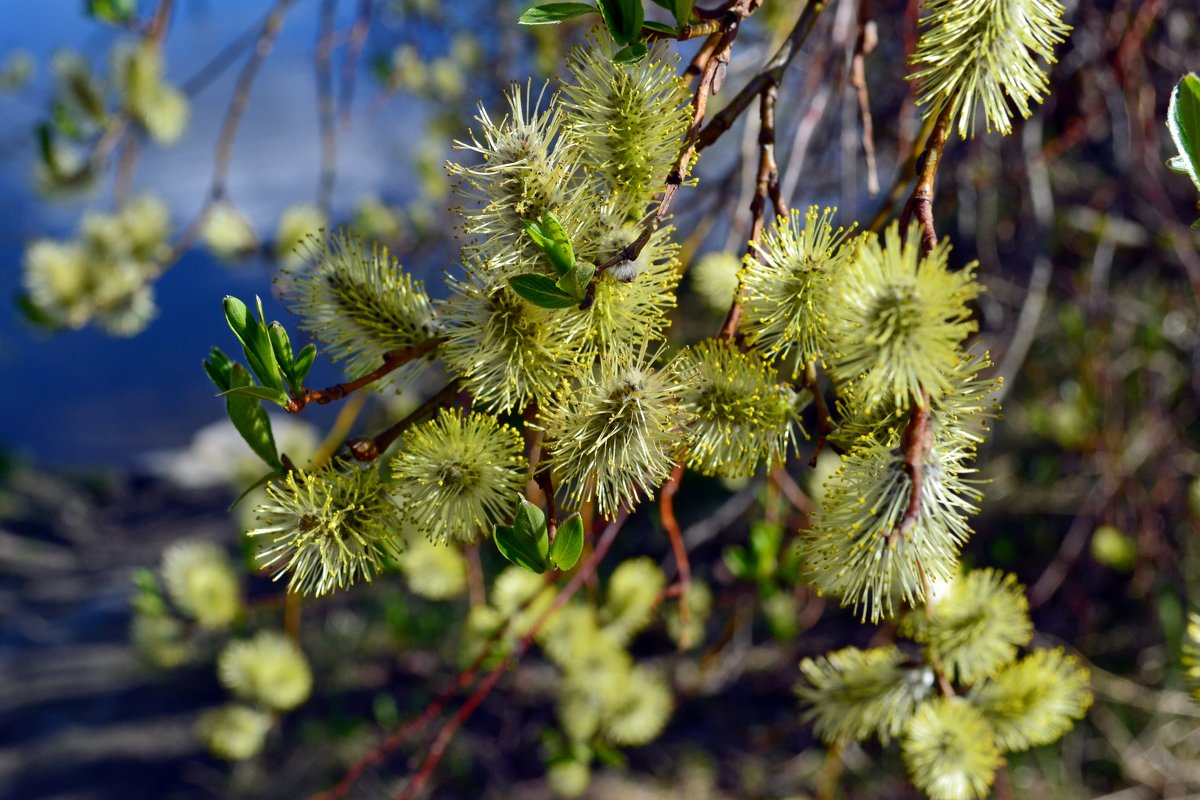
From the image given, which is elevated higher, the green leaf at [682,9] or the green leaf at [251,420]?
the green leaf at [682,9]

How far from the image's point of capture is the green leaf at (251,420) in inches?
23.2

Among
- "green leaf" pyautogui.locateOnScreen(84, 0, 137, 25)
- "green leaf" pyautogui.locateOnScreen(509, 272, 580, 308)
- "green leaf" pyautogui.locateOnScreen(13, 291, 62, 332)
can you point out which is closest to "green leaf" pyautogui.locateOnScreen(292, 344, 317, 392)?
"green leaf" pyautogui.locateOnScreen(509, 272, 580, 308)

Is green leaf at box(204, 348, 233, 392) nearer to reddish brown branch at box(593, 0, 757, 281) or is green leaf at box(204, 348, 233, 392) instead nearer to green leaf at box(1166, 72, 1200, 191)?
reddish brown branch at box(593, 0, 757, 281)

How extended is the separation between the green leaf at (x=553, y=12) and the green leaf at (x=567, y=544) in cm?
32

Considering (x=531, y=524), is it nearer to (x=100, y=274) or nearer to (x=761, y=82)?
(x=761, y=82)

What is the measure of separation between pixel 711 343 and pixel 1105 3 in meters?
1.97

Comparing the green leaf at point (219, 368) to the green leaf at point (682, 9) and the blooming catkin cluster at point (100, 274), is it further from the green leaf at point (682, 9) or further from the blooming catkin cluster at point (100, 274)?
the blooming catkin cluster at point (100, 274)

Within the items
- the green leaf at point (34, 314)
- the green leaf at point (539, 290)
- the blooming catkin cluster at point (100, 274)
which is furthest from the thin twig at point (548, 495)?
the green leaf at point (34, 314)

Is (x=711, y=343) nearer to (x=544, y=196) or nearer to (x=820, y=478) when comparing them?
(x=544, y=196)

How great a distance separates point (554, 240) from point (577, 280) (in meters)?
0.03

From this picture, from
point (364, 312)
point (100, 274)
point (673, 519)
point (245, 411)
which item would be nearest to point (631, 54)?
point (364, 312)

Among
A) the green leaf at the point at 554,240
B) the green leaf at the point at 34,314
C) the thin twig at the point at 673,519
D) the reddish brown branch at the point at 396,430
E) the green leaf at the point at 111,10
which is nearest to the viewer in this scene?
the green leaf at the point at 554,240

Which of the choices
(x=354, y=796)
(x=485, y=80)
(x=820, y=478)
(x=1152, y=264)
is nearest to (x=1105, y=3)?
(x=1152, y=264)

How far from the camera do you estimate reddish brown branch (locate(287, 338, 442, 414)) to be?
1.82ft
